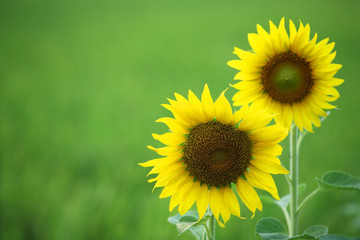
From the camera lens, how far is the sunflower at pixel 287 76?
1135 mm

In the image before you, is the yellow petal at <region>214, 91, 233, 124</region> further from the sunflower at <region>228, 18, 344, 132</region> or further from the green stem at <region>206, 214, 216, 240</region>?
the green stem at <region>206, 214, 216, 240</region>

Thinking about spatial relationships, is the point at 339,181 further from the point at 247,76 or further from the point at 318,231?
the point at 247,76

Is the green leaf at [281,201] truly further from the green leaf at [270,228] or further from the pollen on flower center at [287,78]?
the pollen on flower center at [287,78]

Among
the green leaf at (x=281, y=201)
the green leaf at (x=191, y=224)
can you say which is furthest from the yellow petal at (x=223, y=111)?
the green leaf at (x=281, y=201)

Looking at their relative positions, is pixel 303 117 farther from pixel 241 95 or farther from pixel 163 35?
pixel 163 35

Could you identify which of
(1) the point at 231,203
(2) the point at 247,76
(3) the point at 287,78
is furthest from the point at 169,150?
(3) the point at 287,78

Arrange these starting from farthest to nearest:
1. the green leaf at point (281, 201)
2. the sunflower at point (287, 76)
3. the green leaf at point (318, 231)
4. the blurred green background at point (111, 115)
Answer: the blurred green background at point (111, 115), the green leaf at point (281, 201), the sunflower at point (287, 76), the green leaf at point (318, 231)

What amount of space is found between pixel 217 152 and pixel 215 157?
16 mm

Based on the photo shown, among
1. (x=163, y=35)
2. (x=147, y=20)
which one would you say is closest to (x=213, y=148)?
(x=163, y=35)

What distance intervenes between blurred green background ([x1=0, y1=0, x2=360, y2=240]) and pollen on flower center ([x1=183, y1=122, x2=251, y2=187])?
33.2 inches

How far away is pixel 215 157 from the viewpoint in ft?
3.30

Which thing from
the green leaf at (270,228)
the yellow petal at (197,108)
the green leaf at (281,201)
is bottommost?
→ the green leaf at (270,228)

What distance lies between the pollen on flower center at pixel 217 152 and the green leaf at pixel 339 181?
328mm

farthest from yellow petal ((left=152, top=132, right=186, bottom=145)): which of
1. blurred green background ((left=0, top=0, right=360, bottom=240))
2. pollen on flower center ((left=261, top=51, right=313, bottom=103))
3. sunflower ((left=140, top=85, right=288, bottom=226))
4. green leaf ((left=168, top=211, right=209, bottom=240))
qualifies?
blurred green background ((left=0, top=0, right=360, bottom=240))
